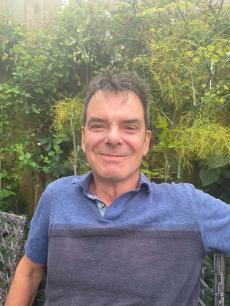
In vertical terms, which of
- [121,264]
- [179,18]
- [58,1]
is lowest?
[121,264]

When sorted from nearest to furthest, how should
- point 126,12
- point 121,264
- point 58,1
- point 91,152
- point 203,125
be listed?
point 121,264 → point 91,152 → point 203,125 → point 126,12 → point 58,1

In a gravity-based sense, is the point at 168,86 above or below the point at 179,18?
below

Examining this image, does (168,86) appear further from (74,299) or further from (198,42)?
(74,299)

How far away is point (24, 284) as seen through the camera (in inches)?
73.2

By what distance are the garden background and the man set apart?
46 cm

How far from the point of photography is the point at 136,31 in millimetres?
2500

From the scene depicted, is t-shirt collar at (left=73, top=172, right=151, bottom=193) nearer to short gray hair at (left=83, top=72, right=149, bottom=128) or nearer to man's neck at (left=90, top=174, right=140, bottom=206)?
man's neck at (left=90, top=174, right=140, bottom=206)

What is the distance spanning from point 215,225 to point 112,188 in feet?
1.45

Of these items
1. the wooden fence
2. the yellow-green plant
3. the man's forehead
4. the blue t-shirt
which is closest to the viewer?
the blue t-shirt

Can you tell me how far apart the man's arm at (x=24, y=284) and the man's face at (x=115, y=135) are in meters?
0.54

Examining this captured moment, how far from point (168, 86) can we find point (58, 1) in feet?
4.23

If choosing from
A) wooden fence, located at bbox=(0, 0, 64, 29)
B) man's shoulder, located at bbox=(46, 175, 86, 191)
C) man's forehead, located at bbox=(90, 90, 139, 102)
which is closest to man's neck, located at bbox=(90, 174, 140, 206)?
man's shoulder, located at bbox=(46, 175, 86, 191)

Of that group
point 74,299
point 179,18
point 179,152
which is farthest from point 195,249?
point 179,18

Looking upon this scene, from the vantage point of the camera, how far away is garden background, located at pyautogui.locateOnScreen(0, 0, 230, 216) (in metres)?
2.15
